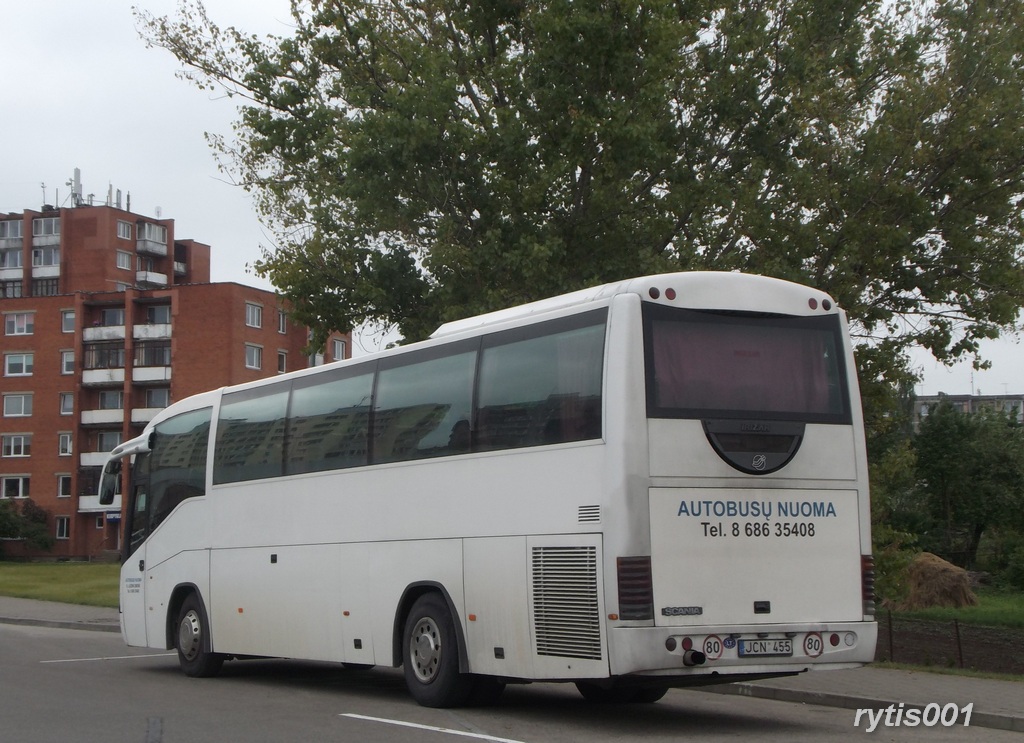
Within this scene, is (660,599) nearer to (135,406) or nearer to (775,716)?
(775,716)

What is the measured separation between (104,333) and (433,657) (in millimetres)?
80965

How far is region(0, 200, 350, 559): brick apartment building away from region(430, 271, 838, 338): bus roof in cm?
7489

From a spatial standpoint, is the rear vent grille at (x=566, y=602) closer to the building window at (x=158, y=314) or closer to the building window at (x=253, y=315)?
the building window at (x=253, y=315)

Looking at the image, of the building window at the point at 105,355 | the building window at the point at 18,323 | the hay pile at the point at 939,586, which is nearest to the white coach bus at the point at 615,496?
the hay pile at the point at 939,586

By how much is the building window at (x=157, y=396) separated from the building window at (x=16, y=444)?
876 centimetres

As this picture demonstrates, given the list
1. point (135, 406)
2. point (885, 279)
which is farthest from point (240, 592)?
point (135, 406)

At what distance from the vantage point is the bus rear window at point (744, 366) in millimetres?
10812

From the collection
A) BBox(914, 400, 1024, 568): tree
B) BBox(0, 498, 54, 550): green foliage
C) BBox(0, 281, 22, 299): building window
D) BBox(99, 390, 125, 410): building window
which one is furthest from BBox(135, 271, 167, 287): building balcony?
BBox(914, 400, 1024, 568): tree

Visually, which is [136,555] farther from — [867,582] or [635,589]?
[867,582]

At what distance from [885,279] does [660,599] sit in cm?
1260

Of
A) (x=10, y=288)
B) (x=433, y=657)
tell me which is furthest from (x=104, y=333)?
(x=433, y=657)

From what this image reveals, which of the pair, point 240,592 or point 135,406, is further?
point 135,406

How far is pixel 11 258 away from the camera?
11106 cm

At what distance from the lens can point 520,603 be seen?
11.4 metres
